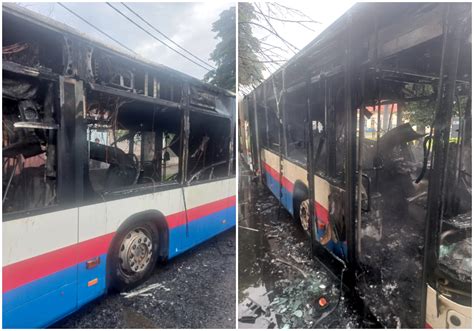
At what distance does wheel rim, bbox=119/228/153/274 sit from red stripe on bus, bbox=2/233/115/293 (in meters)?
0.29

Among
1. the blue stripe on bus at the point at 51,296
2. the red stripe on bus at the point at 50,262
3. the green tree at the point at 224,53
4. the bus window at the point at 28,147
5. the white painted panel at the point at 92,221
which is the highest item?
the green tree at the point at 224,53

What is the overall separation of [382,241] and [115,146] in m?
3.07

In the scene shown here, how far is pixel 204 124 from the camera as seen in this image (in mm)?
3621

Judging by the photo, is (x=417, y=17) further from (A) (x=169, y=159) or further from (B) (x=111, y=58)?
(A) (x=169, y=159)

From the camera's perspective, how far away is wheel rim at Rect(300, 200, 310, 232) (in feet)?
13.0

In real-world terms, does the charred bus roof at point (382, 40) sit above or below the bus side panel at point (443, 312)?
above

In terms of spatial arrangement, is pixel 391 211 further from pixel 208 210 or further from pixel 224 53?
pixel 224 53

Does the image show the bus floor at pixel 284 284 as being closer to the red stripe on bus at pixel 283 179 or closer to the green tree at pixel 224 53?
the red stripe on bus at pixel 283 179

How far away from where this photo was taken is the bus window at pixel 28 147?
1.93m

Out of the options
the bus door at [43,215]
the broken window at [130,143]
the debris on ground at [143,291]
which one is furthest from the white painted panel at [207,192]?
the bus door at [43,215]

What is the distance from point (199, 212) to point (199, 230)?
9.0 inches

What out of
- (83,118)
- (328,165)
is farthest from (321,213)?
(83,118)

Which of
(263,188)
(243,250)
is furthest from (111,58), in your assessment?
(263,188)

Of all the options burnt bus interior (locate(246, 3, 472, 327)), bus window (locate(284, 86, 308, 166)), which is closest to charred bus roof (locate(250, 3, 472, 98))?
burnt bus interior (locate(246, 3, 472, 327))
